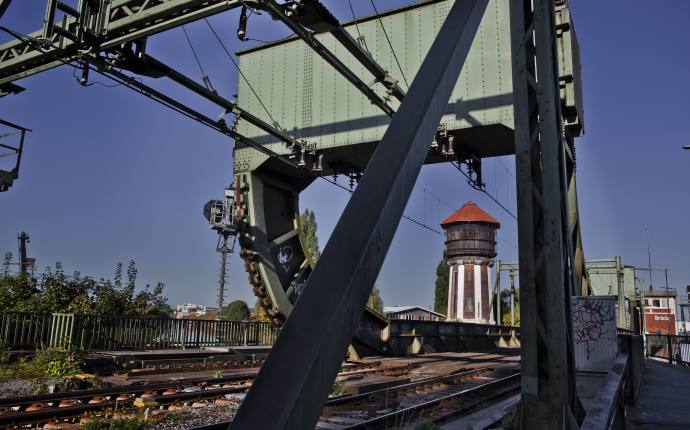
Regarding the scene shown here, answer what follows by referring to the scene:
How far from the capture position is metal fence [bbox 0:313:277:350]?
16.6m

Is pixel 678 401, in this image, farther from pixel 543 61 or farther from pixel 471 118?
pixel 543 61

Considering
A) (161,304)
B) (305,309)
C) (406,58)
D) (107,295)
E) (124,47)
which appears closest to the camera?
(305,309)

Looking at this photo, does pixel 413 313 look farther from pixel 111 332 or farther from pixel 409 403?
pixel 409 403

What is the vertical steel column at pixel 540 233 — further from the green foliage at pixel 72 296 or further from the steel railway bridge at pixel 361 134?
the green foliage at pixel 72 296

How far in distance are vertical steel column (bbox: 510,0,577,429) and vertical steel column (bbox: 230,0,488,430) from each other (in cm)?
280

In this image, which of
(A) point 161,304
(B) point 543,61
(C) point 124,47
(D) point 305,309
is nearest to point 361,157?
(C) point 124,47

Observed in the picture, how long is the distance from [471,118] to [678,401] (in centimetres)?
898

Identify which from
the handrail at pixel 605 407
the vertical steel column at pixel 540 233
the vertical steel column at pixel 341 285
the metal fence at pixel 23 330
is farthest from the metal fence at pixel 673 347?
the vertical steel column at pixel 341 285

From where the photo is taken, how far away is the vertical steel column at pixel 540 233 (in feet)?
17.4

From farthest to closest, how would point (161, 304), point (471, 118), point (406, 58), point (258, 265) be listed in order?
point (161, 304) → point (258, 265) → point (406, 58) → point (471, 118)

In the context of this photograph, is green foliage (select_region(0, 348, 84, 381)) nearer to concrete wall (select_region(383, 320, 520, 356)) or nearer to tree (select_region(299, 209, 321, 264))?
concrete wall (select_region(383, 320, 520, 356))

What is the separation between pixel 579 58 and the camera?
16.7 metres

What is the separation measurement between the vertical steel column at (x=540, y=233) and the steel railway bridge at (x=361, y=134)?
0.05ft

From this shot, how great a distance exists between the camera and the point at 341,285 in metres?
2.24
